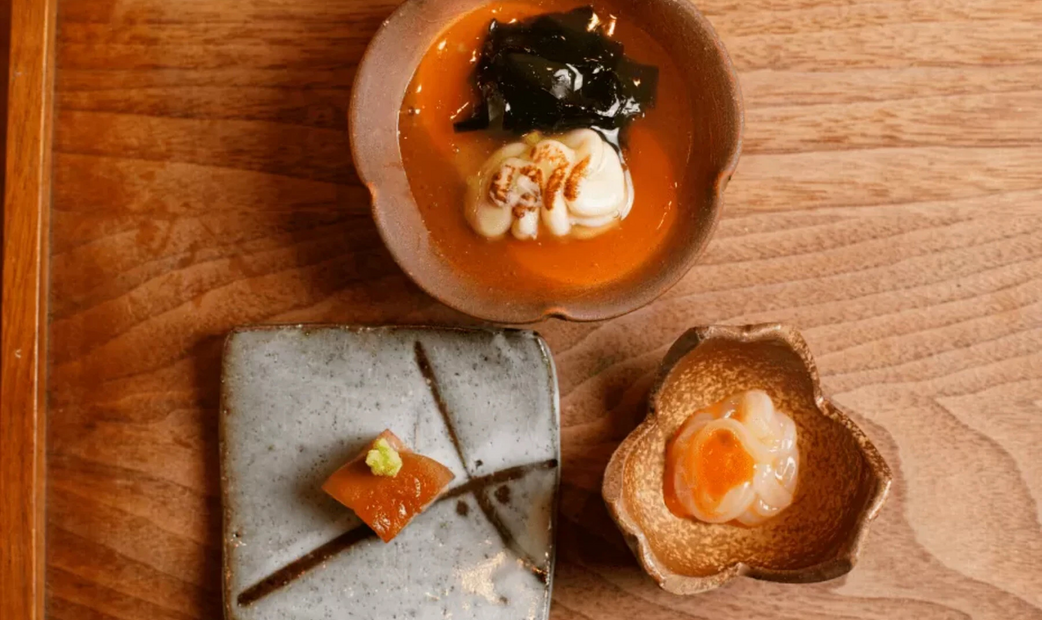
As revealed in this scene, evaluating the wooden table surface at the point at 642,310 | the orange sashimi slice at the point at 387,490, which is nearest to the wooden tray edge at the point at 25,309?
the wooden table surface at the point at 642,310

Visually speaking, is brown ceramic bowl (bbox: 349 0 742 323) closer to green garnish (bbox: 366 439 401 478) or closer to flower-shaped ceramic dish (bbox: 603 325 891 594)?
flower-shaped ceramic dish (bbox: 603 325 891 594)

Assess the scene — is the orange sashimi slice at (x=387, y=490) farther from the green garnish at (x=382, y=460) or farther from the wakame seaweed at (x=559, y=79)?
the wakame seaweed at (x=559, y=79)

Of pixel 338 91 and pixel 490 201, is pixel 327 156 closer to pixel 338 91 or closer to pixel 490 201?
pixel 338 91

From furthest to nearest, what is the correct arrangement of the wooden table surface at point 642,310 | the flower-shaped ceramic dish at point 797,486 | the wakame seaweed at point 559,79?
the wooden table surface at point 642,310
the wakame seaweed at point 559,79
the flower-shaped ceramic dish at point 797,486

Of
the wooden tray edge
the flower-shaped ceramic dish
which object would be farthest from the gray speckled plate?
the wooden tray edge

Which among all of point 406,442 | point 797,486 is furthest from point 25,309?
point 797,486

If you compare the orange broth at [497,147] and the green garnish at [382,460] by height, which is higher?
the orange broth at [497,147]
